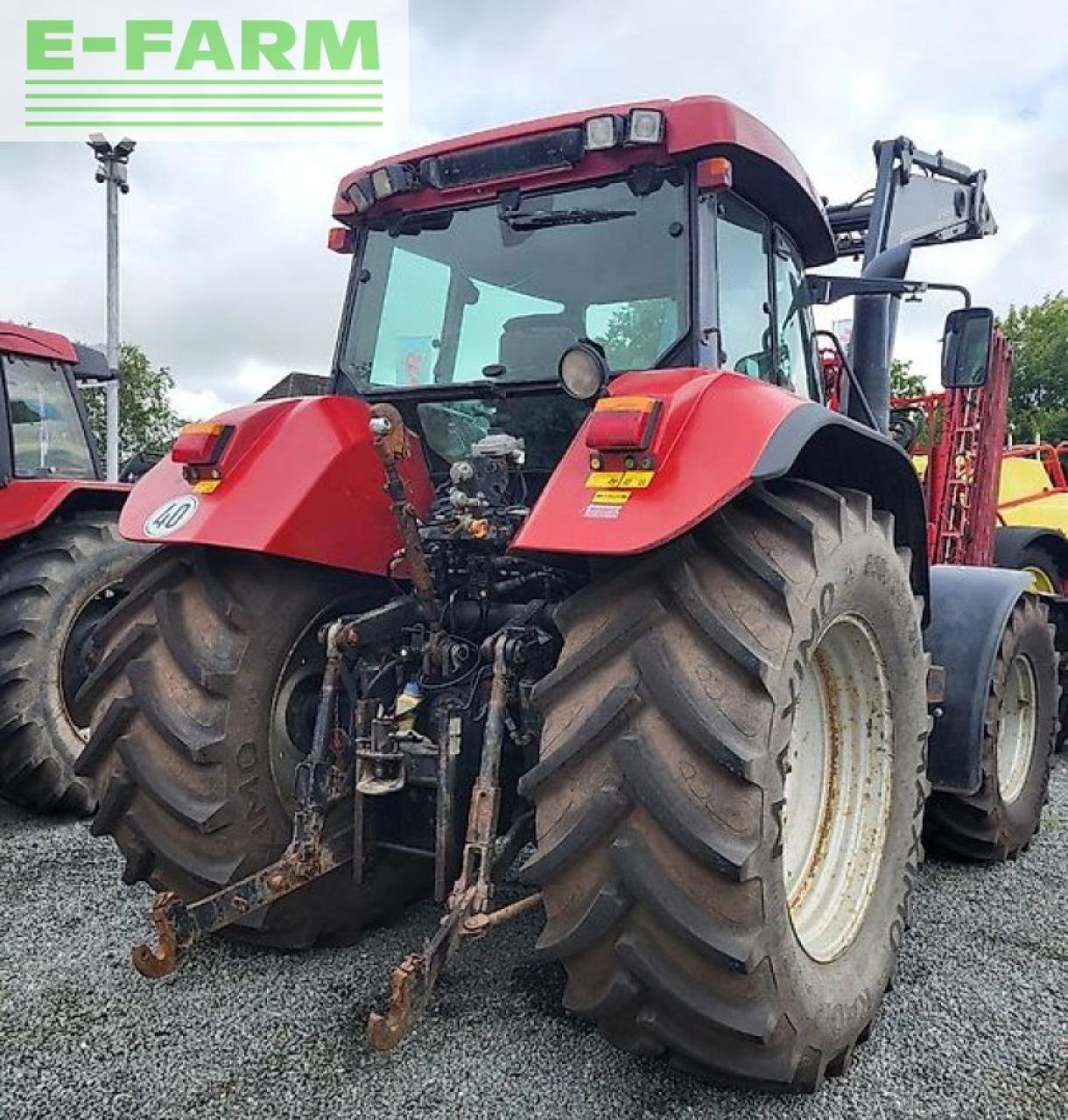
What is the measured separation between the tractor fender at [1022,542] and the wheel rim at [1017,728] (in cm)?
204

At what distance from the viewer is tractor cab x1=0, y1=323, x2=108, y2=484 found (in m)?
5.48

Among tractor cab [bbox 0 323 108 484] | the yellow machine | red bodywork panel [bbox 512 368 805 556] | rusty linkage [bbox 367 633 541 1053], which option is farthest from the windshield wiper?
the yellow machine

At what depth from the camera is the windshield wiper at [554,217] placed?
3111mm

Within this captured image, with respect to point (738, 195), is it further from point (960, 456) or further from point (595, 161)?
point (960, 456)

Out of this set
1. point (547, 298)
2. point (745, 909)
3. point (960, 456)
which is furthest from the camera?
point (960, 456)

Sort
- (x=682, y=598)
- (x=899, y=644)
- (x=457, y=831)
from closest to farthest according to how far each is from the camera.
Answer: (x=682, y=598) < (x=457, y=831) < (x=899, y=644)

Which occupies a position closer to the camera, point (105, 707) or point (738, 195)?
point (105, 707)

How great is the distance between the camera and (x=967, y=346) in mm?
4094

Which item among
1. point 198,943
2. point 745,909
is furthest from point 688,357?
point 198,943

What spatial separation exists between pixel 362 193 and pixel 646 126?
101cm

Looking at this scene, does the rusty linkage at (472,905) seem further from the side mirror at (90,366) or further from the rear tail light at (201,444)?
the side mirror at (90,366)

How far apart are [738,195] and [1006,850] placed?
2.70 m

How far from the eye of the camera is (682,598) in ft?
7.58

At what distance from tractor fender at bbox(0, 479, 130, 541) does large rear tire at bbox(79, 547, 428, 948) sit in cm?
220
